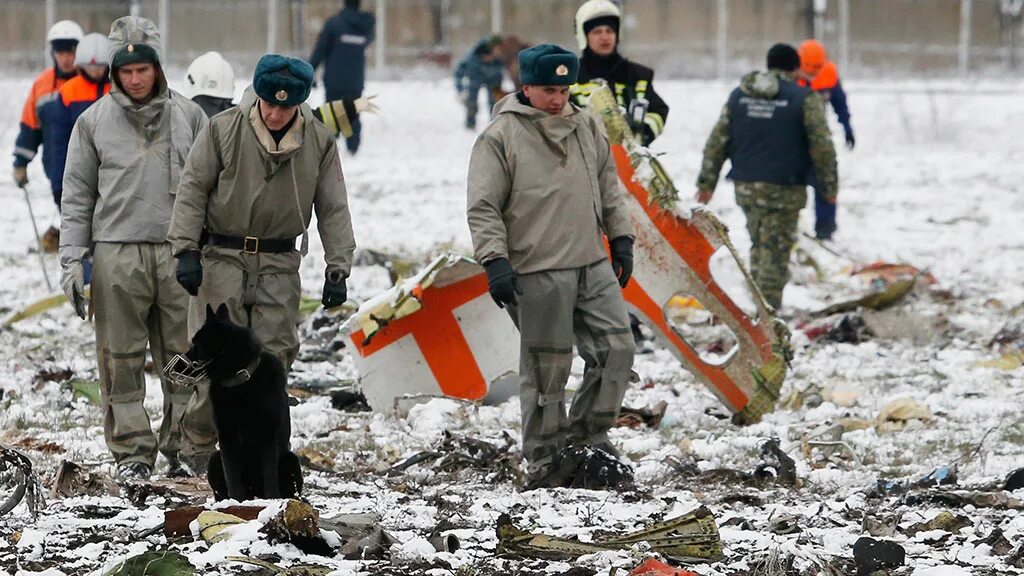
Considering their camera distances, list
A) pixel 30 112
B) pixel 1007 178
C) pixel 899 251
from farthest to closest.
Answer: pixel 1007 178, pixel 899 251, pixel 30 112

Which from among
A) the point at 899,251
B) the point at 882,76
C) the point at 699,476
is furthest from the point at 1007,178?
the point at 699,476

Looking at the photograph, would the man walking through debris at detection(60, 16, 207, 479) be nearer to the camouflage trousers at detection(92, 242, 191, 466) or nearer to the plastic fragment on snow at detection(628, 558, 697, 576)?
the camouflage trousers at detection(92, 242, 191, 466)

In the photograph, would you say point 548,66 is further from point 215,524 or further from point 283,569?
point 283,569

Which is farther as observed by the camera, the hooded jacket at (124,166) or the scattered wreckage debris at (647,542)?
the hooded jacket at (124,166)

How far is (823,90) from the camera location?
52.3 feet

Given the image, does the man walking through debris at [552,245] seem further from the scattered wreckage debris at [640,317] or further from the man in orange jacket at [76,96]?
the man in orange jacket at [76,96]

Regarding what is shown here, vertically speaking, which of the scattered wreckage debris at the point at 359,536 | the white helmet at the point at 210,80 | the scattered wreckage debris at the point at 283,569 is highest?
the white helmet at the point at 210,80

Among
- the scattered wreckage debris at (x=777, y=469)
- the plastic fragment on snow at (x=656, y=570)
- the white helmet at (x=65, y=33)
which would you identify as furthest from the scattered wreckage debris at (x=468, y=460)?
the white helmet at (x=65, y=33)

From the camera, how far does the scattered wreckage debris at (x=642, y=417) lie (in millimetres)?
8406

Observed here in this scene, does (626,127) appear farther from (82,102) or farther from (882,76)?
(882,76)

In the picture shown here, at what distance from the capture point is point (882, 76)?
28781 millimetres

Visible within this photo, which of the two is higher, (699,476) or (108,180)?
(108,180)

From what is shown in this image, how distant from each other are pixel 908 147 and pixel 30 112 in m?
15.2

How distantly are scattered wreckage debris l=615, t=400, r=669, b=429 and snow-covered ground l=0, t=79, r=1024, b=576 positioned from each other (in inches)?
3.2
